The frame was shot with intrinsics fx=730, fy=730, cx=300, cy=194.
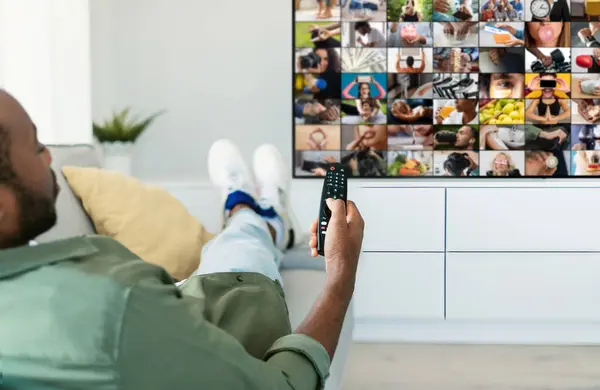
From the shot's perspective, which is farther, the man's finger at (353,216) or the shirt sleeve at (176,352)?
the man's finger at (353,216)

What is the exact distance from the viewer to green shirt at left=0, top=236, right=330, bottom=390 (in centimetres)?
66

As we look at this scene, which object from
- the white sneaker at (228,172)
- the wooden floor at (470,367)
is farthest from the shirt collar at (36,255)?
the wooden floor at (470,367)

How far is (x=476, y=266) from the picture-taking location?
3211 millimetres

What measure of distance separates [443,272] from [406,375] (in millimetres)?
619

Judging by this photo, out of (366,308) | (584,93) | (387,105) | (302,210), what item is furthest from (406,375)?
(584,93)

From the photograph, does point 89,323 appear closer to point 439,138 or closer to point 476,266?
point 476,266

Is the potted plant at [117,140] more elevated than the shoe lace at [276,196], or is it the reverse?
the potted plant at [117,140]

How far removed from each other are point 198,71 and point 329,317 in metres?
2.88

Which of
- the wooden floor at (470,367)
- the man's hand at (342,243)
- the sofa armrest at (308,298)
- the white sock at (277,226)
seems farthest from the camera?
the wooden floor at (470,367)

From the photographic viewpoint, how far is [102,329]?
66cm

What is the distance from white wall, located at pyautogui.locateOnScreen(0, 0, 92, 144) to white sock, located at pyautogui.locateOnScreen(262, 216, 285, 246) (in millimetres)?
1120

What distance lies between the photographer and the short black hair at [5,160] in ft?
2.31

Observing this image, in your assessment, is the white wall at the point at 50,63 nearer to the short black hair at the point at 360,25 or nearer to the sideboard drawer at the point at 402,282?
the short black hair at the point at 360,25

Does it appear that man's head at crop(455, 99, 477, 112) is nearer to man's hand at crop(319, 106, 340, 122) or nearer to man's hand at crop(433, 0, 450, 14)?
man's hand at crop(433, 0, 450, 14)
